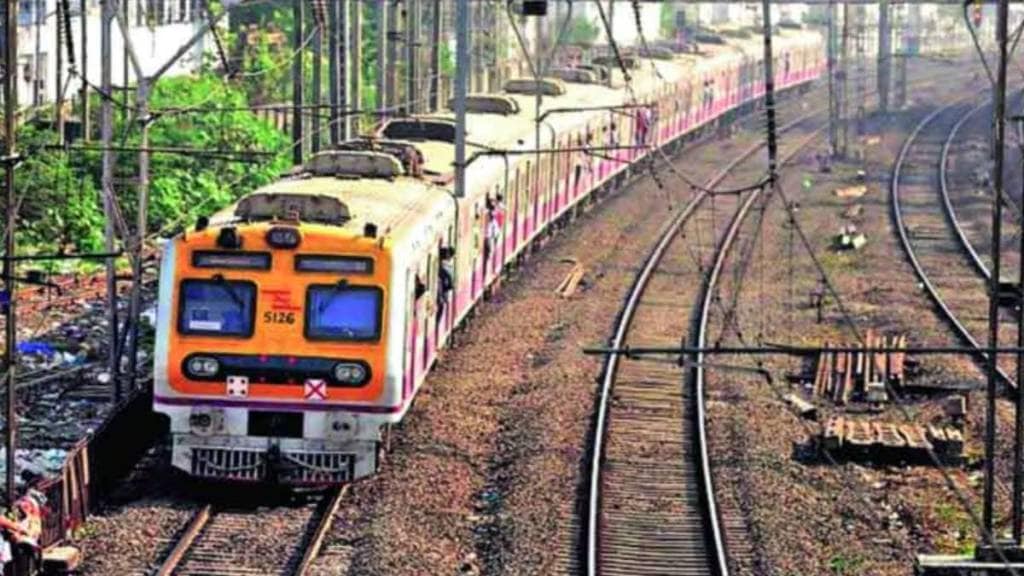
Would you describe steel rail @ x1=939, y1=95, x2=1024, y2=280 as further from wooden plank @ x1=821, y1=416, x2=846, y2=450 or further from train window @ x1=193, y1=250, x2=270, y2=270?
train window @ x1=193, y1=250, x2=270, y2=270

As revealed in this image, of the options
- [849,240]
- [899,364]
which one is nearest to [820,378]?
[899,364]

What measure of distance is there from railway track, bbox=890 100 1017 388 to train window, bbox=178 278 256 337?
6.40 meters

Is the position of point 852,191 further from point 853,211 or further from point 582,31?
point 582,31

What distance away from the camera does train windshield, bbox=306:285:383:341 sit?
54.9 feet

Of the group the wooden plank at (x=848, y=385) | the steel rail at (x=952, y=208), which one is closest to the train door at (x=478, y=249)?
the wooden plank at (x=848, y=385)

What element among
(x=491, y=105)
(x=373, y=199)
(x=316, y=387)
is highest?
(x=491, y=105)

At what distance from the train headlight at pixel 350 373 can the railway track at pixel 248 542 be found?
1.01 meters

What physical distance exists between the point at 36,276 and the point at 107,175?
1335mm

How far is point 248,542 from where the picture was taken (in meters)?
15.8

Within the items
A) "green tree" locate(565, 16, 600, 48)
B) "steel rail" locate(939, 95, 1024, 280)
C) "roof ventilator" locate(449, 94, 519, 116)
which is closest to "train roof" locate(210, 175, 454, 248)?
"steel rail" locate(939, 95, 1024, 280)

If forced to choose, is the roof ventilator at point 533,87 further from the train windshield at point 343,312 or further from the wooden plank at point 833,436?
the train windshield at point 343,312

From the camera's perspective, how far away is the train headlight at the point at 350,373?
54.6 ft

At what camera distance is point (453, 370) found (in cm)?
2272

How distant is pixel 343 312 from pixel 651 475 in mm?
3268
